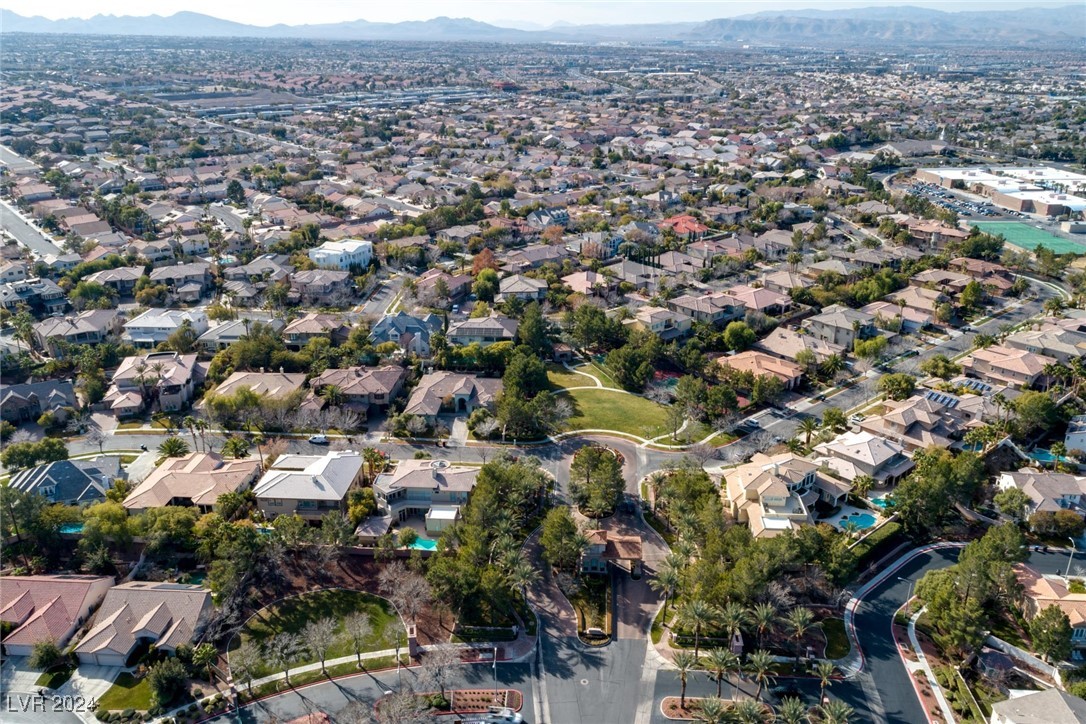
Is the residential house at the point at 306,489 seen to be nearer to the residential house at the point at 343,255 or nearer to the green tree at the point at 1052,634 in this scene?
the green tree at the point at 1052,634

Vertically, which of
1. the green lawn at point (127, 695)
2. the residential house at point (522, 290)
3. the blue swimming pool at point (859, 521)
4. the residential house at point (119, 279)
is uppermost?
the residential house at point (119, 279)

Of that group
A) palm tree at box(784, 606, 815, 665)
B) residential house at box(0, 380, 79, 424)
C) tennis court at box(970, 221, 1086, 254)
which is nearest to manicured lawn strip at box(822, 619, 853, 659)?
palm tree at box(784, 606, 815, 665)

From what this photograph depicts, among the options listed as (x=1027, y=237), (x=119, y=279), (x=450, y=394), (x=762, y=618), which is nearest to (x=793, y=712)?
(x=762, y=618)

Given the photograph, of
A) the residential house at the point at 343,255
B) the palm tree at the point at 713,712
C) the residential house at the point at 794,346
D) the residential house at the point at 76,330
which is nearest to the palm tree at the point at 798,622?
the palm tree at the point at 713,712

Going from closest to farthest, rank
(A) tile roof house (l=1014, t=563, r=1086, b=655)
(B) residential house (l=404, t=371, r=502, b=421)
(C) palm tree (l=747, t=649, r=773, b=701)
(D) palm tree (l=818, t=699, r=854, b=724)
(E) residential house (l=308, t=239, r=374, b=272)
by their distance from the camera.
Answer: (D) palm tree (l=818, t=699, r=854, b=724) → (C) palm tree (l=747, t=649, r=773, b=701) → (A) tile roof house (l=1014, t=563, r=1086, b=655) → (B) residential house (l=404, t=371, r=502, b=421) → (E) residential house (l=308, t=239, r=374, b=272)

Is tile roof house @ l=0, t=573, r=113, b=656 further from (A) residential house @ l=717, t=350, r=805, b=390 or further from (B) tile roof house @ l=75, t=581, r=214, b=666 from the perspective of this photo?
(A) residential house @ l=717, t=350, r=805, b=390

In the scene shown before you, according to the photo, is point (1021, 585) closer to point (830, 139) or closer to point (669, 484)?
point (669, 484)
